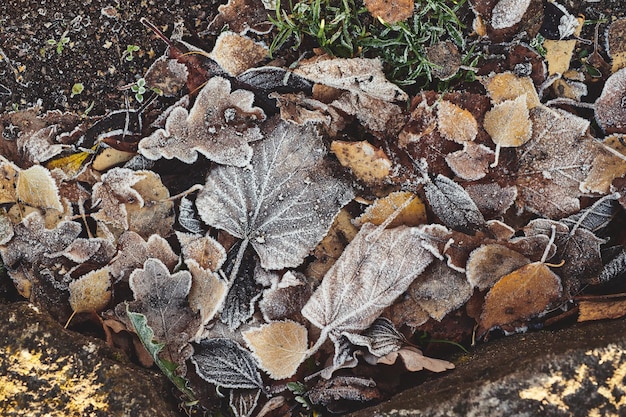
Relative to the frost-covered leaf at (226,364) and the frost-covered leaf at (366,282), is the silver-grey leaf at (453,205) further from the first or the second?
the frost-covered leaf at (226,364)

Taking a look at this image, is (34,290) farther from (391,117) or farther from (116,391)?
(391,117)

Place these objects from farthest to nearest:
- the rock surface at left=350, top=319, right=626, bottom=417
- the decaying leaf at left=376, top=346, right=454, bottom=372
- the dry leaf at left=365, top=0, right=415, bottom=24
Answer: the dry leaf at left=365, top=0, right=415, bottom=24 < the decaying leaf at left=376, top=346, right=454, bottom=372 < the rock surface at left=350, top=319, right=626, bottom=417

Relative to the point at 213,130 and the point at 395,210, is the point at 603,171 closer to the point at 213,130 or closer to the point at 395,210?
the point at 395,210

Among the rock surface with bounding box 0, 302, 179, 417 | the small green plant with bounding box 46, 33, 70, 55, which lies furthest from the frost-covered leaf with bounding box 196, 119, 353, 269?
the small green plant with bounding box 46, 33, 70, 55

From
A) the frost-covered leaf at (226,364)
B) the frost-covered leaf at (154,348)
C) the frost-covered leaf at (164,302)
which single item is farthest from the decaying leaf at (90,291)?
the frost-covered leaf at (226,364)

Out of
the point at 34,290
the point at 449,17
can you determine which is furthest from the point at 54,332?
the point at 449,17

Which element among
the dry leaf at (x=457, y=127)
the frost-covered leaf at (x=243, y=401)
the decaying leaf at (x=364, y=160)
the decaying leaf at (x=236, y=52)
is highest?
the decaying leaf at (x=236, y=52)

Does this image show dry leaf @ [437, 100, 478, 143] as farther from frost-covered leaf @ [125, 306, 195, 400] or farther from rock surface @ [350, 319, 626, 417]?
frost-covered leaf @ [125, 306, 195, 400]
